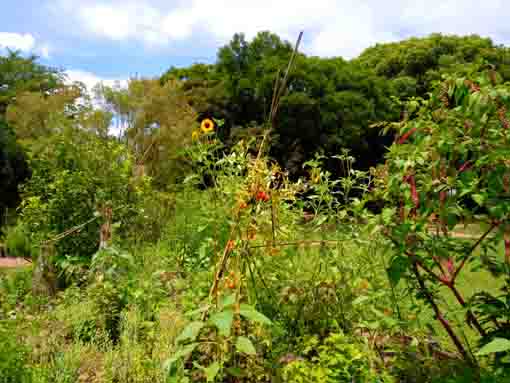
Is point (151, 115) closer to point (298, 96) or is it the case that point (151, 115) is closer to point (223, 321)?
point (298, 96)

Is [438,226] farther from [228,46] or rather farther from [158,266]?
[228,46]

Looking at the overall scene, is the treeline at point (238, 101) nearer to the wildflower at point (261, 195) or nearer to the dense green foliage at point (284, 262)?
the dense green foliage at point (284, 262)

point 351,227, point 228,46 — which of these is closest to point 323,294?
point 351,227

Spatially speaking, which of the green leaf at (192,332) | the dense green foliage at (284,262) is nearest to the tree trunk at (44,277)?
the dense green foliage at (284,262)

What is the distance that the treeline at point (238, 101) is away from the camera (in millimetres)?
14033

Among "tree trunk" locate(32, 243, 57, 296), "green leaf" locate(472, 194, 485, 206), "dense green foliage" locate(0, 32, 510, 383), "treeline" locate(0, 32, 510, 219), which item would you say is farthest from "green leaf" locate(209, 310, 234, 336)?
"treeline" locate(0, 32, 510, 219)

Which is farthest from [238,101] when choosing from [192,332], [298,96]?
[192,332]

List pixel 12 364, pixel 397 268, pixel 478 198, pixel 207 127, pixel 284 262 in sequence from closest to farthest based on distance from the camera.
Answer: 1. pixel 478 198
2. pixel 397 268
3. pixel 12 364
4. pixel 284 262
5. pixel 207 127

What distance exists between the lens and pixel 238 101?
1869 centimetres

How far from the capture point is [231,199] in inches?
94.3

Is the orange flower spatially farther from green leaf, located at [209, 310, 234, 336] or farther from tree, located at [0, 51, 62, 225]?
tree, located at [0, 51, 62, 225]

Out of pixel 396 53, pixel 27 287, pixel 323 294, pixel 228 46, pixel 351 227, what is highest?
pixel 396 53

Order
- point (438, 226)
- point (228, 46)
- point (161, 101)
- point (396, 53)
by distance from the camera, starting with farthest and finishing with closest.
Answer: point (396, 53) < point (228, 46) < point (161, 101) < point (438, 226)

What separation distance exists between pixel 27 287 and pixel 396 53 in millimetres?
24730
